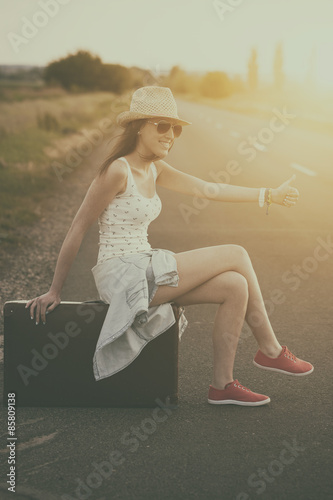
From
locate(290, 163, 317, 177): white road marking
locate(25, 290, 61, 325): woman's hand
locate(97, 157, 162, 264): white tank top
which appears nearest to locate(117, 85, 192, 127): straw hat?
locate(97, 157, 162, 264): white tank top

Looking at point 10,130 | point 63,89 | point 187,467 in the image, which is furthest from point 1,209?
point 63,89

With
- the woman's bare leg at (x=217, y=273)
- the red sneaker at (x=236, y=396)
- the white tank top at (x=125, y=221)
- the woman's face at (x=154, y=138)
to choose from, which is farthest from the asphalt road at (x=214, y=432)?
the woman's face at (x=154, y=138)

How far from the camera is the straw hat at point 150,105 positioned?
3.62 meters

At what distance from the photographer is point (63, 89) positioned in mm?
54562

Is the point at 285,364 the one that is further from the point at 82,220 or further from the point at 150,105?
A: the point at 150,105

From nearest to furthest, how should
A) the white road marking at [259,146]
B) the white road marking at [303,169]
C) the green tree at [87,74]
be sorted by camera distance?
the white road marking at [303,169], the white road marking at [259,146], the green tree at [87,74]

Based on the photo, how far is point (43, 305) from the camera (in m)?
3.38

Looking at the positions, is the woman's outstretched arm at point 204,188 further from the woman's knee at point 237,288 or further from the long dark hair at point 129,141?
the woman's knee at point 237,288

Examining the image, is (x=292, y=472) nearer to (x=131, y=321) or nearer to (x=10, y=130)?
(x=131, y=321)

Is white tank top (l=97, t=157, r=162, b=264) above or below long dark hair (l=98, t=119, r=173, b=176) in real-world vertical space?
below

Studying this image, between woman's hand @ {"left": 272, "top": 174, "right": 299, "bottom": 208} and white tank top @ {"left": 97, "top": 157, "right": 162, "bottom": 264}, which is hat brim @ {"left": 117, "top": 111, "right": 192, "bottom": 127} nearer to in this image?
→ white tank top @ {"left": 97, "top": 157, "right": 162, "bottom": 264}

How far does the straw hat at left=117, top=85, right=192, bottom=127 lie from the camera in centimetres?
362

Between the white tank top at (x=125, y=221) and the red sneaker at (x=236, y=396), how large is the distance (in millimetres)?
851

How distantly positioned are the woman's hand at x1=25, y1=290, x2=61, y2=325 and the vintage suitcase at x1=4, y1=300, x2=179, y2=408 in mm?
31
